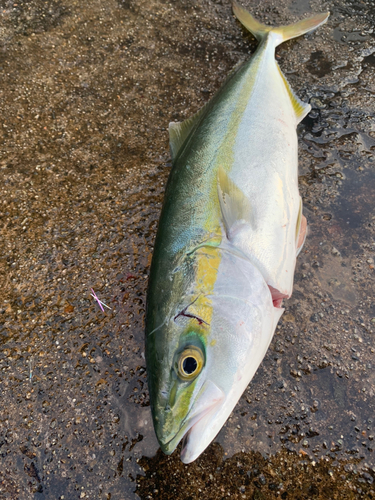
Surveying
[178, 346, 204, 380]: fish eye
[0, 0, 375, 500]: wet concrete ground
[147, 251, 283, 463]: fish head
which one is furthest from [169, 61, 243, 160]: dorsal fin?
[178, 346, 204, 380]: fish eye

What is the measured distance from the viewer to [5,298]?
2.47m

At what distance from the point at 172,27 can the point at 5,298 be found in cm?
315

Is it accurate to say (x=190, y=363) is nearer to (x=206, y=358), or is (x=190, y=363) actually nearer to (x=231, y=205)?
(x=206, y=358)

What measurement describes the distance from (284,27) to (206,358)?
10.6 feet

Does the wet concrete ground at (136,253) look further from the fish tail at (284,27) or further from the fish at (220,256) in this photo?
the fish at (220,256)

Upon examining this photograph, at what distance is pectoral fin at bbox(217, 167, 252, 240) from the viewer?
1965 mm

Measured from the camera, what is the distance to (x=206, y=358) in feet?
5.33

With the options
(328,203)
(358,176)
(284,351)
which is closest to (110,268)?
(284,351)

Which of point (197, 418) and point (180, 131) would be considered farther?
point (180, 131)

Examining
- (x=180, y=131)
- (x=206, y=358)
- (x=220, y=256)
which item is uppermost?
(x=180, y=131)

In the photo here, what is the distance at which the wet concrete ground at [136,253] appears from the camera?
6.71ft

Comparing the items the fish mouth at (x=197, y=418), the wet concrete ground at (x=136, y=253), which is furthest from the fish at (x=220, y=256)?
the wet concrete ground at (x=136, y=253)

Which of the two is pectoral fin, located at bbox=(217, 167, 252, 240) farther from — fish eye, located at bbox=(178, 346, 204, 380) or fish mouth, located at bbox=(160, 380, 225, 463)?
fish mouth, located at bbox=(160, 380, 225, 463)

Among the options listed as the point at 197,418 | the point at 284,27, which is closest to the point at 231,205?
→ the point at 197,418
